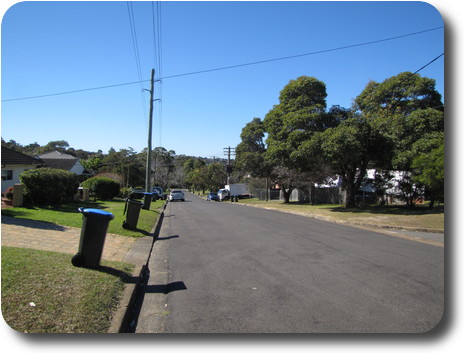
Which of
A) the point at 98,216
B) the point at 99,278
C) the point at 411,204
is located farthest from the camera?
the point at 411,204

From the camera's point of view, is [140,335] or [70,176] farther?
[70,176]

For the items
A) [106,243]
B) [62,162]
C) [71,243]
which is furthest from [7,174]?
[71,243]

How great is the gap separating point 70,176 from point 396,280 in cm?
1709

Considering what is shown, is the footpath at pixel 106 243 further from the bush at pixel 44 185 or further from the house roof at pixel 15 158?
the house roof at pixel 15 158

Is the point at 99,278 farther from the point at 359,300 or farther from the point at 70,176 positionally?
the point at 70,176

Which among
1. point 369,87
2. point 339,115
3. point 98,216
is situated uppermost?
point 369,87

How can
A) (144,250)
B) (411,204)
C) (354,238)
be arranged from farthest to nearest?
1. (411,204)
2. (354,238)
3. (144,250)

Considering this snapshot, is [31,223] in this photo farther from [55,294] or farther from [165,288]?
[55,294]

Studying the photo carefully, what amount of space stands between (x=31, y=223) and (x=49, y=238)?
2582mm

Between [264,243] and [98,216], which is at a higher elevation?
[98,216]

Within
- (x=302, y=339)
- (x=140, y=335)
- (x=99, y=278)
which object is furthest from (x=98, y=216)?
(x=302, y=339)

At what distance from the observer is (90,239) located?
6188 mm

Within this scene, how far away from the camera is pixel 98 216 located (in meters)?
6.23

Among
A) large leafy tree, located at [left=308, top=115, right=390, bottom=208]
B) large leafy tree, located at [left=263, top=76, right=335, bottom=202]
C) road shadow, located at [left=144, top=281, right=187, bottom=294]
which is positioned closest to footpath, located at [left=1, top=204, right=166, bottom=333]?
road shadow, located at [left=144, top=281, right=187, bottom=294]
